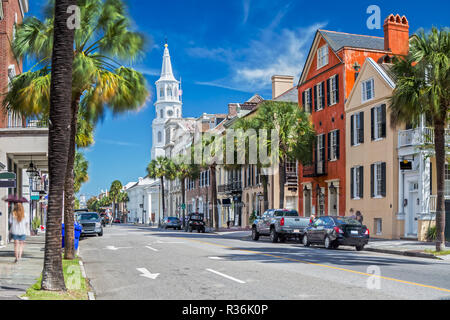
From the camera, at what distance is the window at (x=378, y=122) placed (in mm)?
33500

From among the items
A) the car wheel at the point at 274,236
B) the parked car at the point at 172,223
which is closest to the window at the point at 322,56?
the car wheel at the point at 274,236

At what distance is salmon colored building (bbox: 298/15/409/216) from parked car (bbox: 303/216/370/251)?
12.9 metres

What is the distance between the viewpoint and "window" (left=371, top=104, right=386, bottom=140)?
110 feet

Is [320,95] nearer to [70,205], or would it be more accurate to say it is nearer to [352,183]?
[352,183]

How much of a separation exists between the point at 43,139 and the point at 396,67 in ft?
50.2

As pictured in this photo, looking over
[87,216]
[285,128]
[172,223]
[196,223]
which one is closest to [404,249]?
[285,128]

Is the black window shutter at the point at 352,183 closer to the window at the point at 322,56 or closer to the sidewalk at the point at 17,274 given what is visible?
the window at the point at 322,56

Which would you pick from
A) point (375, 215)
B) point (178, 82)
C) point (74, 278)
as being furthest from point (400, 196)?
point (178, 82)

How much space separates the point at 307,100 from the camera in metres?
44.3

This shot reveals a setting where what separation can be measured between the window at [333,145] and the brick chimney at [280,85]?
17836 millimetres

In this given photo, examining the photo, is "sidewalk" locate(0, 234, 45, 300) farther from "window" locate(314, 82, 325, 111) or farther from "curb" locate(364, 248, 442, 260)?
"window" locate(314, 82, 325, 111)

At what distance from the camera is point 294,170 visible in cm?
5091

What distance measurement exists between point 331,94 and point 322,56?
129 inches
